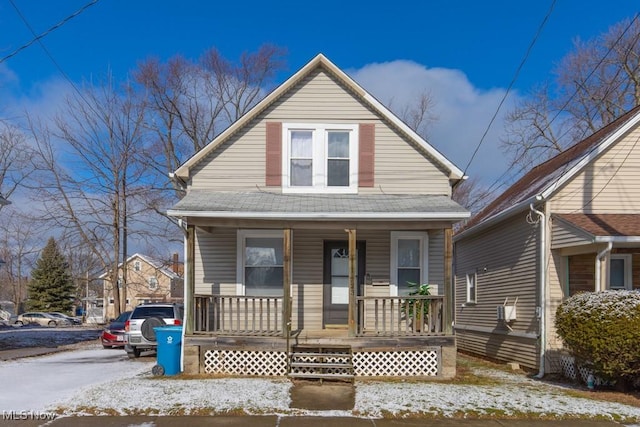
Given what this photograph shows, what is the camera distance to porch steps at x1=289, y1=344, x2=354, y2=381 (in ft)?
34.0

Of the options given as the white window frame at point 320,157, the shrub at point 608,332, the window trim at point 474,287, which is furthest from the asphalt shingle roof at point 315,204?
the window trim at point 474,287

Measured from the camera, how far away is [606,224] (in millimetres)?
11281

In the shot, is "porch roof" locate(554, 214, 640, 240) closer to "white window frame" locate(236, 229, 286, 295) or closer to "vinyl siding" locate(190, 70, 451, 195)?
"vinyl siding" locate(190, 70, 451, 195)

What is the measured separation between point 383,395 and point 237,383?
8.63 feet

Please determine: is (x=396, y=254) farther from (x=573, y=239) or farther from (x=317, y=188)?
(x=573, y=239)

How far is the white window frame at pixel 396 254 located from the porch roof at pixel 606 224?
288 cm

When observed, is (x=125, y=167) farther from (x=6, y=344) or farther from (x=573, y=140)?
(x=573, y=140)

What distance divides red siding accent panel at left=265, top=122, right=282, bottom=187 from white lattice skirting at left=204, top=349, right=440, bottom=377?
3871mm

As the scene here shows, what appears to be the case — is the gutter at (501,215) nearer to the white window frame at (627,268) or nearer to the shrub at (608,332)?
the white window frame at (627,268)

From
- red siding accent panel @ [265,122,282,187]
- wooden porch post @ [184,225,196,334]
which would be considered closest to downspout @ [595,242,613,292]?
Answer: red siding accent panel @ [265,122,282,187]

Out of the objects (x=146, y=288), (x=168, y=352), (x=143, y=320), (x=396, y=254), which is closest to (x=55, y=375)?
(x=168, y=352)

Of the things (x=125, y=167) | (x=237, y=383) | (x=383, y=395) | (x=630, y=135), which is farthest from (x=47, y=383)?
(x=125, y=167)

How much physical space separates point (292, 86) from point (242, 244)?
3761 mm

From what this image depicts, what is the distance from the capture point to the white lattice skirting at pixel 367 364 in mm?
11094
